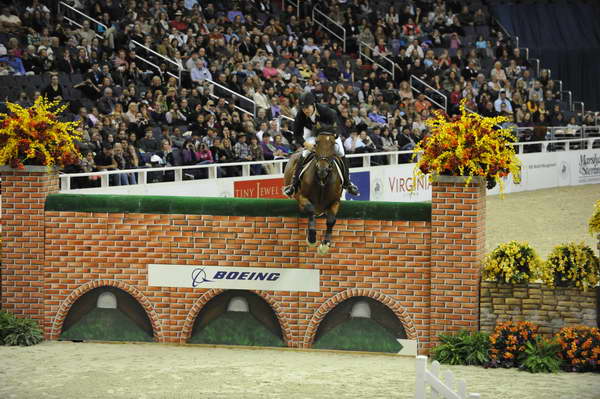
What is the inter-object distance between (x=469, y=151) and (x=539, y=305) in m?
2.02

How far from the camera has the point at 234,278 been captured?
12727mm

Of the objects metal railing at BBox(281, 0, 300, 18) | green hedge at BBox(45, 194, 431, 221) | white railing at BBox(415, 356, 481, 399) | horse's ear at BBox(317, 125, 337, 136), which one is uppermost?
metal railing at BBox(281, 0, 300, 18)

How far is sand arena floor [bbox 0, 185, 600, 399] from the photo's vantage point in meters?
10.5

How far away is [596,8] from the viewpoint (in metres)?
40.9

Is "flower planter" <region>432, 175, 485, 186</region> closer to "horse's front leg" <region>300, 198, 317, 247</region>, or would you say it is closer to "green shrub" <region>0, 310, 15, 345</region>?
"horse's front leg" <region>300, 198, 317, 247</region>

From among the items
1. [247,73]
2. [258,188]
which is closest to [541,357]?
[258,188]

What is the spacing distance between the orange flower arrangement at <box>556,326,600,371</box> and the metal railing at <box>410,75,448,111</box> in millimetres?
20509

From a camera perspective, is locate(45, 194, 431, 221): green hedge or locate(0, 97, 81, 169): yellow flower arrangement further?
locate(0, 97, 81, 169): yellow flower arrangement

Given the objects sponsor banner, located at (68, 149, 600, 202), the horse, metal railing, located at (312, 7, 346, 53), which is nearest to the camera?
the horse

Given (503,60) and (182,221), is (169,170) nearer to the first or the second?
(182,221)

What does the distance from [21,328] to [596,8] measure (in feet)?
110

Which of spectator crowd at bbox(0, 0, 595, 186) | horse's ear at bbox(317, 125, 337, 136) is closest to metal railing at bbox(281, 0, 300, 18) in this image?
spectator crowd at bbox(0, 0, 595, 186)

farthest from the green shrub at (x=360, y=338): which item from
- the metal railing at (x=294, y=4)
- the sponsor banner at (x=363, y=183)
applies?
the metal railing at (x=294, y=4)

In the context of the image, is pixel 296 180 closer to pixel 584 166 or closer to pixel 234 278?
pixel 234 278
